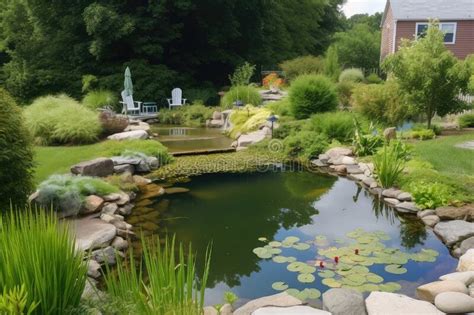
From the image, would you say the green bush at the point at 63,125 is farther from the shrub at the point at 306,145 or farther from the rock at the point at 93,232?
the rock at the point at 93,232

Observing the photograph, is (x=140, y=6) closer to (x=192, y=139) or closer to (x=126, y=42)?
(x=126, y=42)

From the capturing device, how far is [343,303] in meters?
3.23

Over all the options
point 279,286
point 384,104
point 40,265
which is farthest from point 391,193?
point 40,265

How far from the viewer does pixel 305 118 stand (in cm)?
1050

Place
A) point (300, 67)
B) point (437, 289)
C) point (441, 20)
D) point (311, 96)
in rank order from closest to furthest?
point (437, 289), point (311, 96), point (300, 67), point (441, 20)

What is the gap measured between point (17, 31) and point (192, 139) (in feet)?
39.2

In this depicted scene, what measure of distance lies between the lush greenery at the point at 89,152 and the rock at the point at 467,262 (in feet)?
17.6

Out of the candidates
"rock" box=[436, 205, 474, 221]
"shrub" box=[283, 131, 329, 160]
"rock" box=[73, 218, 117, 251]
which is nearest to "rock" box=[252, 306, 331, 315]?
"rock" box=[73, 218, 117, 251]

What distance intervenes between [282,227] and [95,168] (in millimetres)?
3021

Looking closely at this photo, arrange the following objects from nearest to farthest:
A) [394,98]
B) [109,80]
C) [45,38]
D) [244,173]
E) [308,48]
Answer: [244,173], [394,98], [109,80], [45,38], [308,48]

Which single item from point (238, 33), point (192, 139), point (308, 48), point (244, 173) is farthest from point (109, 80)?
point (308, 48)

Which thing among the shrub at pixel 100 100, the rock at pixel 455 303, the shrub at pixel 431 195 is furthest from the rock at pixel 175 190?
the shrub at pixel 100 100

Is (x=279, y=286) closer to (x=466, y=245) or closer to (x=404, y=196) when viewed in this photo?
(x=466, y=245)

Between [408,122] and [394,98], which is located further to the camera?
[408,122]
